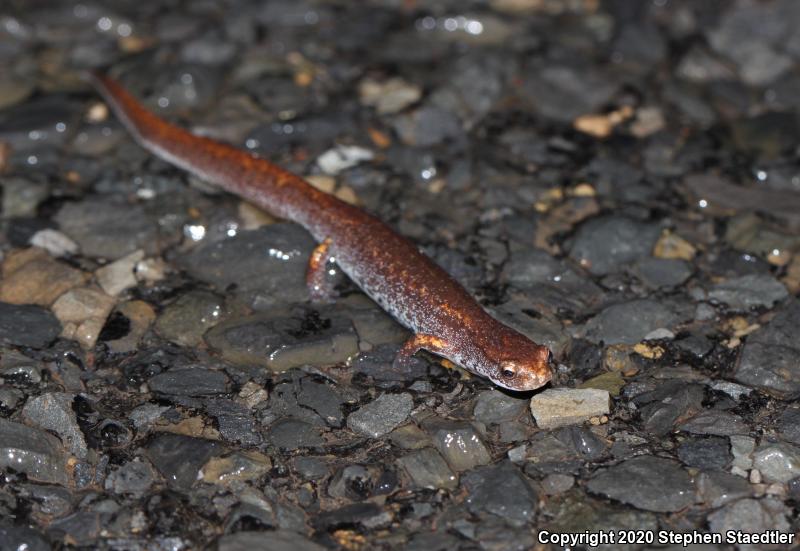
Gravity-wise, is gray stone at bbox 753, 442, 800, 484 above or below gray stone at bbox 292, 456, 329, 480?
above

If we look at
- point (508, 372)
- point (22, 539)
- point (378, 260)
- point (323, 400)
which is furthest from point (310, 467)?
point (378, 260)

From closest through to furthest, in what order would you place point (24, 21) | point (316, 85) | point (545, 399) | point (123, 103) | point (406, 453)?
point (406, 453) < point (545, 399) < point (123, 103) < point (316, 85) < point (24, 21)

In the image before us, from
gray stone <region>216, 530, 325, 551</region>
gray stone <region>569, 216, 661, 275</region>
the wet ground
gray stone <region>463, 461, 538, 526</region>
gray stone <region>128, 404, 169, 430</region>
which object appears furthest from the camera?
gray stone <region>569, 216, 661, 275</region>

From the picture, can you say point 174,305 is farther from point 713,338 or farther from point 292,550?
point 713,338

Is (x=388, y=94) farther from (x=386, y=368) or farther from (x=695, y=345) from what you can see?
(x=695, y=345)

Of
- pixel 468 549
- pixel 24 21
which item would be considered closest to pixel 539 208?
pixel 468 549

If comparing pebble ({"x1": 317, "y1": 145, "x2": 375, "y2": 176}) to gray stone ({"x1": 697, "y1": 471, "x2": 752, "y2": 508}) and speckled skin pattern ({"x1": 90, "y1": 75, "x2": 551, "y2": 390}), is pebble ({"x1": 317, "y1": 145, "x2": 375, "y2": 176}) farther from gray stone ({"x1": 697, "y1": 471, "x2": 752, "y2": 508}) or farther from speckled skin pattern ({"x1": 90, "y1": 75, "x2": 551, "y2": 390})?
gray stone ({"x1": 697, "y1": 471, "x2": 752, "y2": 508})

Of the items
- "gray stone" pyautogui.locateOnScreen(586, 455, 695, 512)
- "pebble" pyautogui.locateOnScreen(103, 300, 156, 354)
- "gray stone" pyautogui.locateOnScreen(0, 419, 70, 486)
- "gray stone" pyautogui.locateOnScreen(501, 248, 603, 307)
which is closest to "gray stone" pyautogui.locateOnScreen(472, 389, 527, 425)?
"gray stone" pyautogui.locateOnScreen(586, 455, 695, 512)
